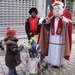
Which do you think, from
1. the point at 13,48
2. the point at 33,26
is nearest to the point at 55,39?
the point at 33,26

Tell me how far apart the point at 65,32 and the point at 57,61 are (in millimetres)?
908

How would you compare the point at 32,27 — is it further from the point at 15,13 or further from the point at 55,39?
the point at 15,13

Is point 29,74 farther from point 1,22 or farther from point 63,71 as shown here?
point 1,22

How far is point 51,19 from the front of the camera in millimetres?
4270

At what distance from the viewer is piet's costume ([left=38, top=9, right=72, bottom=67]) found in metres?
4.05

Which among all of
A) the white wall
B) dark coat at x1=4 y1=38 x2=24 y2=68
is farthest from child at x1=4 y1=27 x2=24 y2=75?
the white wall

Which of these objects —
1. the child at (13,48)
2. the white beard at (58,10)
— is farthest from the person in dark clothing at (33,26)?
the child at (13,48)

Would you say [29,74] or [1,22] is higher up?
[1,22]

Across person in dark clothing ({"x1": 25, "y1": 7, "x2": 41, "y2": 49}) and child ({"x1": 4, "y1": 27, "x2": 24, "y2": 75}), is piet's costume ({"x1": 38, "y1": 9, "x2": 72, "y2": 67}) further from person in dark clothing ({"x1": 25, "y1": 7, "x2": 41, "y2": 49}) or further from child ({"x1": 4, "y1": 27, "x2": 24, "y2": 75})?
child ({"x1": 4, "y1": 27, "x2": 24, "y2": 75})

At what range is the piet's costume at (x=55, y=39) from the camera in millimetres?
4051

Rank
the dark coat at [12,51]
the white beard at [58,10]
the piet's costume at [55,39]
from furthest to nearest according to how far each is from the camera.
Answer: the piet's costume at [55,39] < the white beard at [58,10] < the dark coat at [12,51]

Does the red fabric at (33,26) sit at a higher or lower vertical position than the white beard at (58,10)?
lower

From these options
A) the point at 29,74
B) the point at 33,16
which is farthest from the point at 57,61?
the point at 33,16

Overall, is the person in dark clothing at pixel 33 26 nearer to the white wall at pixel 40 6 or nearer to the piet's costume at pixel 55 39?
the piet's costume at pixel 55 39
